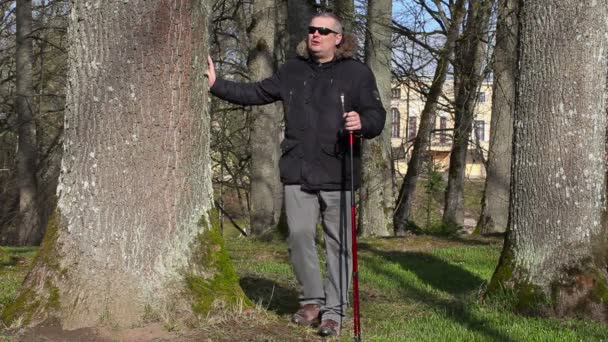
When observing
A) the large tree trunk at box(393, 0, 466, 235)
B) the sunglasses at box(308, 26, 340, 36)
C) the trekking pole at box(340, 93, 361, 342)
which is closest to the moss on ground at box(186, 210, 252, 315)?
the trekking pole at box(340, 93, 361, 342)

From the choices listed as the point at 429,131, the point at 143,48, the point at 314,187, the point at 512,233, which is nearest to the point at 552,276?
the point at 512,233

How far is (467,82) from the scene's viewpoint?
61.0ft

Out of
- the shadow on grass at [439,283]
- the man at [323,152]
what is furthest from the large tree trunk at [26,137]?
the man at [323,152]

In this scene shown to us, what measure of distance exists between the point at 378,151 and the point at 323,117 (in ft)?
36.3

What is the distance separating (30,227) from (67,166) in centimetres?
1786

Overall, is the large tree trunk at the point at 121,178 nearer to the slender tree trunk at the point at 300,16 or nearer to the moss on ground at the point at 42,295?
the moss on ground at the point at 42,295

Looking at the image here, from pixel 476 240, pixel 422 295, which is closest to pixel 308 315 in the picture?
pixel 422 295

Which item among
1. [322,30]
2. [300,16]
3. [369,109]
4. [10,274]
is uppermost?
[300,16]

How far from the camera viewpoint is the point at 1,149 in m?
28.7

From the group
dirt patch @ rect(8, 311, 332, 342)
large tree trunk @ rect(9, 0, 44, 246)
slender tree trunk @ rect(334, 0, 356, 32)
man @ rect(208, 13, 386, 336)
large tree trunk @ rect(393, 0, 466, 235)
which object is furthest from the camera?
large tree trunk @ rect(9, 0, 44, 246)

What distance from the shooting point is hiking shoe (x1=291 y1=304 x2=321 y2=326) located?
220 inches

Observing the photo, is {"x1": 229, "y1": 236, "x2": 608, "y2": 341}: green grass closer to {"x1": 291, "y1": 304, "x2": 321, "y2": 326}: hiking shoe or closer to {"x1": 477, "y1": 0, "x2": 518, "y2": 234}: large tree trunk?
{"x1": 291, "y1": 304, "x2": 321, "y2": 326}: hiking shoe

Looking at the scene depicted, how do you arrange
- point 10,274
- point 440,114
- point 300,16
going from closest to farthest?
A: point 10,274 → point 300,16 → point 440,114

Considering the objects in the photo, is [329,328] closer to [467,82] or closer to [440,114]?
[467,82]
